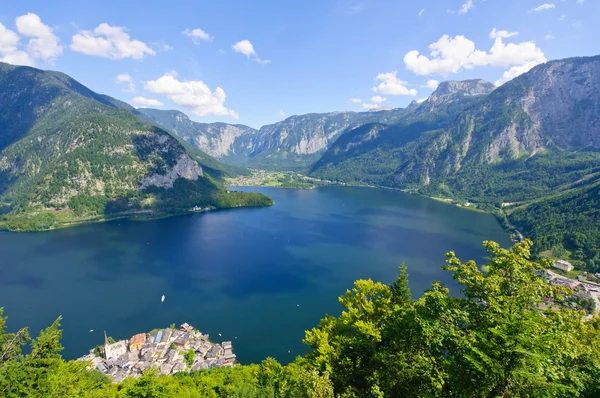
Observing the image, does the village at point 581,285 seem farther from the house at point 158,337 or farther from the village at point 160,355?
the house at point 158,337

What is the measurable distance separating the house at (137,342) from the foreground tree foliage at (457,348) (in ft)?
110

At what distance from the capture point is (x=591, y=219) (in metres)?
113

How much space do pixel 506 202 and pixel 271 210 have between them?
152 m

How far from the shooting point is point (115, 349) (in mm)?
48719

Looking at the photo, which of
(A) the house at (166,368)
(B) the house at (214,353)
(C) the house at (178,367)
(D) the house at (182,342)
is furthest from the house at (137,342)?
(B) the house at (214,353)

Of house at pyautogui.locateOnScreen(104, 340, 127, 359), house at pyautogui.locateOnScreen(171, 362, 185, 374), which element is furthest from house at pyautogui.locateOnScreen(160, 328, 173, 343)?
house at pyautogui.locateOnScreen(171, 362, 185, 374)

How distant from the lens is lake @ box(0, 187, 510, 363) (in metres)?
58.9

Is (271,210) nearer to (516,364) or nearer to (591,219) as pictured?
(591,219)

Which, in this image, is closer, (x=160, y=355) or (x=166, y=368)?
(x=166, y=368)

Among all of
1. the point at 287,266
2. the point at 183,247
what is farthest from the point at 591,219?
the point at 183,247

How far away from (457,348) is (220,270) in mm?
81273

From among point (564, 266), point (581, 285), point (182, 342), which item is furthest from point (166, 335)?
point (564, 266)

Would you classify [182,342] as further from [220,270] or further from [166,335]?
[220,270]

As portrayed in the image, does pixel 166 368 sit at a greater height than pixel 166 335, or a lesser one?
lesser
